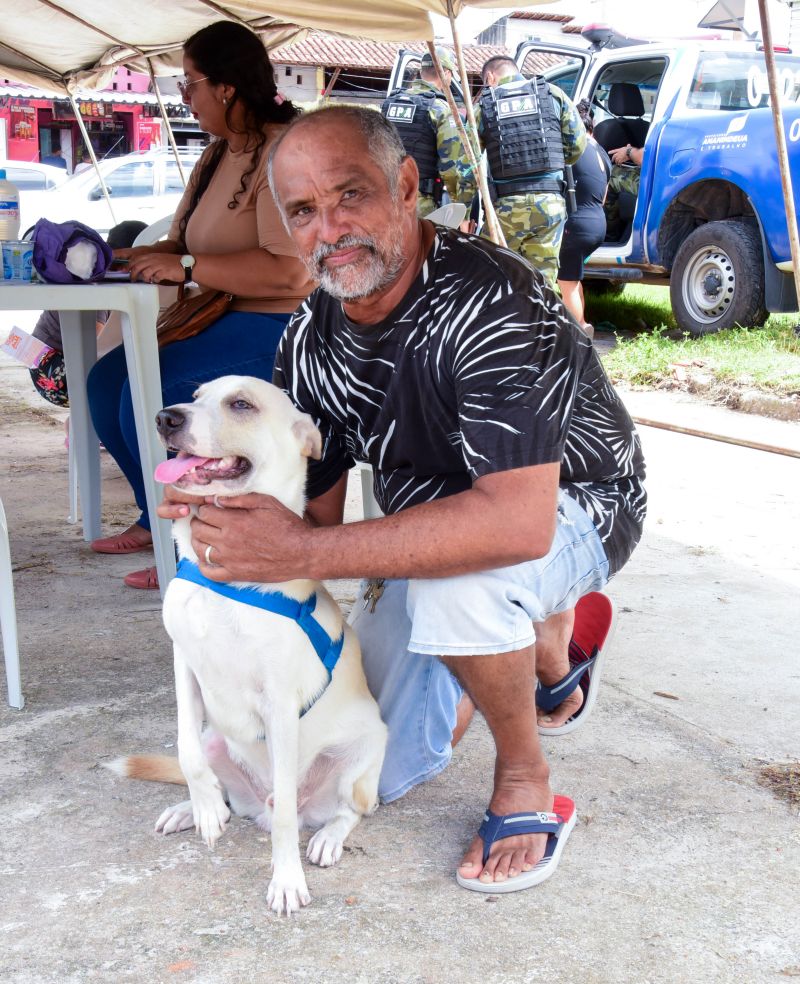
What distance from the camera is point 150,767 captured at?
2312 millimetres

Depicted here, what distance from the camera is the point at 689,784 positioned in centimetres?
242

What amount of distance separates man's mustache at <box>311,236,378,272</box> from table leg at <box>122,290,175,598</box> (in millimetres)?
1001

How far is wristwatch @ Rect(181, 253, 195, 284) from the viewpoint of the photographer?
3.27 m

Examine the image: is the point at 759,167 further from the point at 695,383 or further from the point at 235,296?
the point at 235,296

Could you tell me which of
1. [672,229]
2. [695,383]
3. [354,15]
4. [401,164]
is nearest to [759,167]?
[672,229]

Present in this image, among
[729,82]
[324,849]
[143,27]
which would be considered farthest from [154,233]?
[729,82]

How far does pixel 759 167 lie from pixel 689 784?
Result: 6.39m

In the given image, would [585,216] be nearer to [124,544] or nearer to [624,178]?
[624,178]

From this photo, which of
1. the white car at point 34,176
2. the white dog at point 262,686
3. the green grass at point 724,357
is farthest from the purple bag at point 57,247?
the white car at point 34,176

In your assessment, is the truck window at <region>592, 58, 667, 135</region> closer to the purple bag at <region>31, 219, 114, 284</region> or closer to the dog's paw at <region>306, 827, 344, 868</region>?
the purple bag at <region>31, 219, 114, 284</region>

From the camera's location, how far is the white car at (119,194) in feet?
49.6

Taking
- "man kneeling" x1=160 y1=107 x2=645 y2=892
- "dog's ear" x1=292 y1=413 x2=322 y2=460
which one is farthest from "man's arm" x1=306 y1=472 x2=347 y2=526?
"dog's ear" x1=292 y1=413 x2=322 y2=460

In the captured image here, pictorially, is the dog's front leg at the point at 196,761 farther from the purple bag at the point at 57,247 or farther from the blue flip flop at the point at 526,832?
the purple bag at the point at 57,247

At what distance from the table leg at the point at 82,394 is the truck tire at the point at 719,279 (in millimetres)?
5491
